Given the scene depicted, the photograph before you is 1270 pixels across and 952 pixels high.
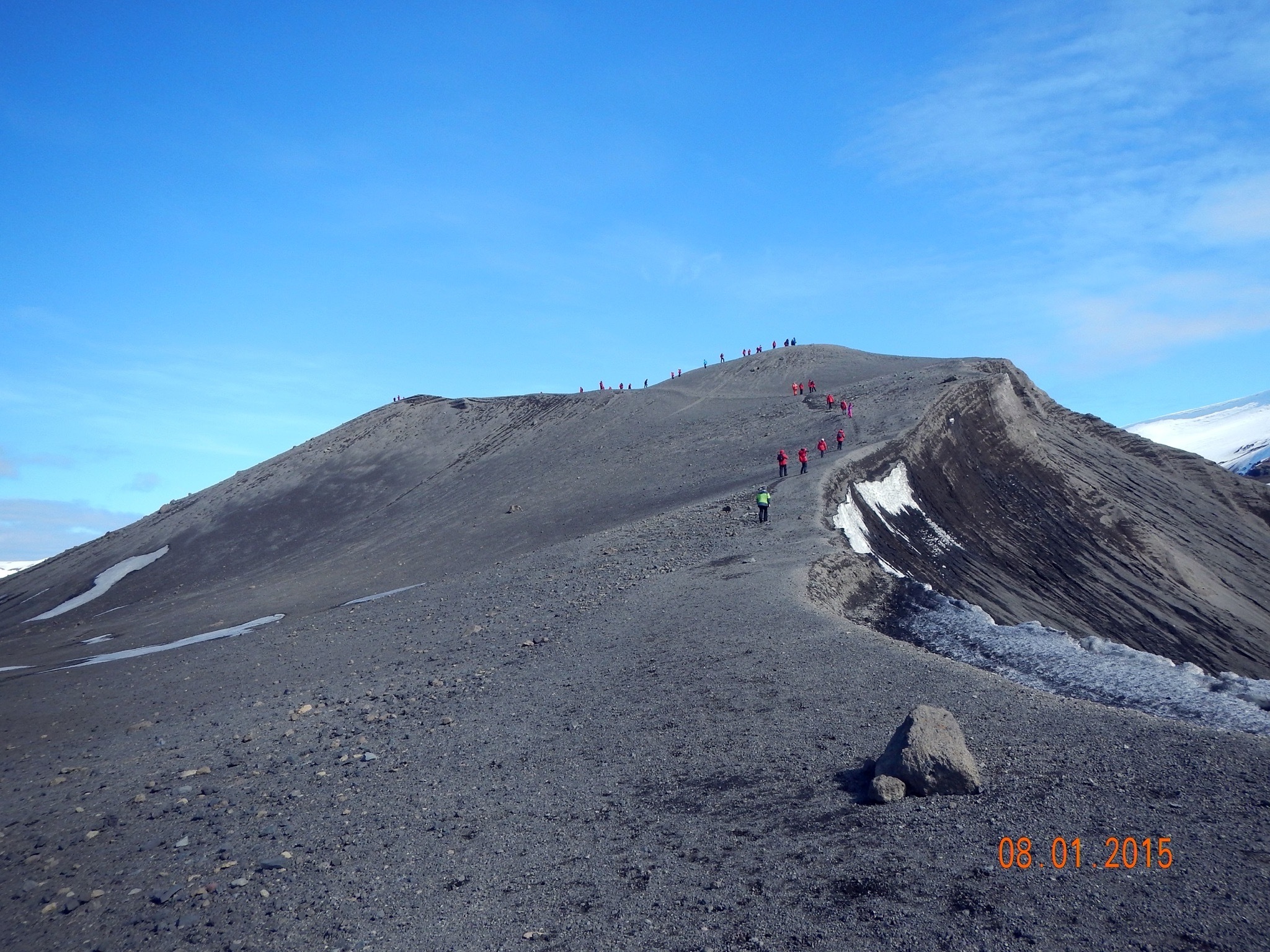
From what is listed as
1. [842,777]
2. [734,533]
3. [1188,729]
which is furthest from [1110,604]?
[842,777]

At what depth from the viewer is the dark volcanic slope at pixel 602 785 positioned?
6.40 metres

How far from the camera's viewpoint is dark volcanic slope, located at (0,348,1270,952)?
640 centimetres

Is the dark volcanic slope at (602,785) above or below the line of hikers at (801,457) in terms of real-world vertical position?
below

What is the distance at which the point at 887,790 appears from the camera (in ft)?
25.3

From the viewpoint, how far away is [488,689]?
13578 millimetres

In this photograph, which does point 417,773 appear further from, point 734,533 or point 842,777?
point 734,533

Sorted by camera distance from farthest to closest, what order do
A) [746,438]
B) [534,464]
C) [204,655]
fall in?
[534,464] → [746,438] → [204,655]

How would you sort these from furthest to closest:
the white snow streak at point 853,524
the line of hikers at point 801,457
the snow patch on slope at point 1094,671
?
the line of hikers at point 801,457 < the white snow streak at point 853,524 < the snow patch on slope at point 1094,671

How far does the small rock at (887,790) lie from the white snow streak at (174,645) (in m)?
20.1

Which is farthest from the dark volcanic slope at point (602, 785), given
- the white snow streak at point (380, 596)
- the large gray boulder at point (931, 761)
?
the white snow streak at point (380, 596)

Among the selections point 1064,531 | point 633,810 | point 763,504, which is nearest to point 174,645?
point 763,504

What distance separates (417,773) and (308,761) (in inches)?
80.4

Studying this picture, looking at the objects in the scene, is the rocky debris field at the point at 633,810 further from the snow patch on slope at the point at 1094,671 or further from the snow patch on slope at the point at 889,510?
the snow patch on slope at the point at 889,510
